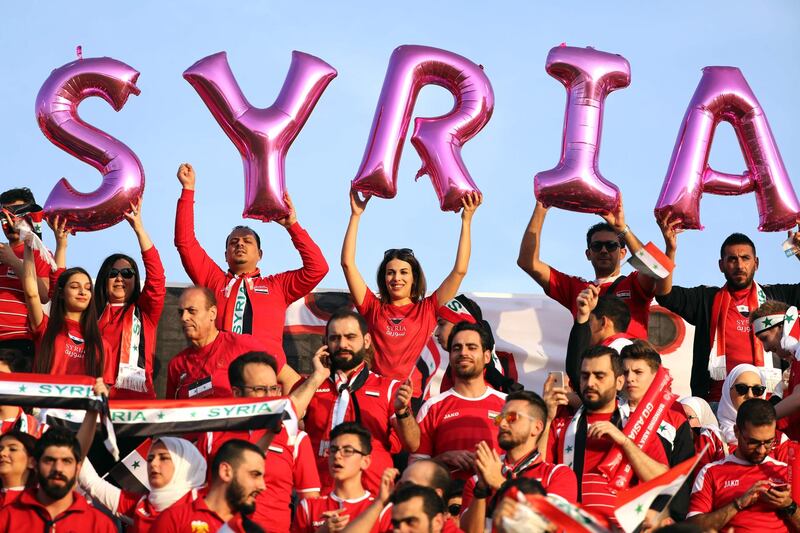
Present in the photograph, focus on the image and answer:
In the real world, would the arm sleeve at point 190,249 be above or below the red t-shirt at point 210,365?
above

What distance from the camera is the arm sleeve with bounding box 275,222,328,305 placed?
33.3 feet

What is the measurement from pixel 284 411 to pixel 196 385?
999 millimetres

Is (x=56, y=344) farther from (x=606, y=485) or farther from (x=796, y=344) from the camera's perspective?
(x=796, y=344)

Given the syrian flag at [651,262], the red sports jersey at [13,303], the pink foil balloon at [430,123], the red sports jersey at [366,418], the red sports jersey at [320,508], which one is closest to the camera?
the red sports jersey at [320,508]

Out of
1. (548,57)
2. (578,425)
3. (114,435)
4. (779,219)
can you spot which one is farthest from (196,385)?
(779,219)

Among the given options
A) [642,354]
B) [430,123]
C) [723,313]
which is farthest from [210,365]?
[723,313]

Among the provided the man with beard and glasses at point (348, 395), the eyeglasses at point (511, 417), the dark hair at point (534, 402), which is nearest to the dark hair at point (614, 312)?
the man with beard and glasses at point (348, 395)

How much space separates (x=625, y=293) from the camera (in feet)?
33.7

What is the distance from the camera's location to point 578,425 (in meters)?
8.18

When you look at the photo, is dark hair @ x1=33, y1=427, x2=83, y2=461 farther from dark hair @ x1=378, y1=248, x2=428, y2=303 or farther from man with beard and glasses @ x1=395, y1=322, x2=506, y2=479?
dark hair @ x1=378, y1=248, x2=428, y2=303

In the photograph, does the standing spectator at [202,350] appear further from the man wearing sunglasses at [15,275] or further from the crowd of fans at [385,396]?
the man wearing sunglasses at [15,275]

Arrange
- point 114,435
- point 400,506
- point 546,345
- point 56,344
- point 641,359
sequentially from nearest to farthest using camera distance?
1. point 400,506
2. point 114,435
3. point 641,359
4. point 56,344
5. point 546,345

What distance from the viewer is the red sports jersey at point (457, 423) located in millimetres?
8227

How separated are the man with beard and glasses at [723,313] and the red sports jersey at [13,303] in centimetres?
443
